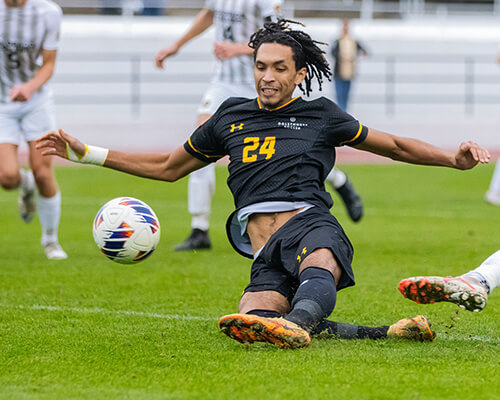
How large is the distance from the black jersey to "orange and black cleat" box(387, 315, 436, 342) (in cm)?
85

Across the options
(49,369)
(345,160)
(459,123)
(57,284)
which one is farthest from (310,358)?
(459,123)

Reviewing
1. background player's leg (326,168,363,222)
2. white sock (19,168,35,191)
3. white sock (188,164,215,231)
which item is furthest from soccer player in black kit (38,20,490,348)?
background player's leg (326,168,363,222)

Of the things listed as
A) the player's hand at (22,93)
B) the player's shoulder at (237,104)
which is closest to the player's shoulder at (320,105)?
the player's shoulder at (237,104)

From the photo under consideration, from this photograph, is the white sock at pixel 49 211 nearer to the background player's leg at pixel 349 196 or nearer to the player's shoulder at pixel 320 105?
the background player's leg at pixel 349 196

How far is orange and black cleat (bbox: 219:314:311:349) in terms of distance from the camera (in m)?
4.18

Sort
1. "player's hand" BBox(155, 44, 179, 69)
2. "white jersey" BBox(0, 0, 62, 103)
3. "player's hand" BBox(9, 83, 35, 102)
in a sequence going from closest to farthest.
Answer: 1. "player's hand" BBox(9, 83, 35, 102)
2. "white jersey" BBox(0, 0, 62, 103)
3. "player's hand" BBox(155, 44, 179, 69)

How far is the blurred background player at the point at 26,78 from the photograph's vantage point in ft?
25.6

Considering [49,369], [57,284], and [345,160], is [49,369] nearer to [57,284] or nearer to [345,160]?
[57,284]

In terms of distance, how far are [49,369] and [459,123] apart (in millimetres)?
20945

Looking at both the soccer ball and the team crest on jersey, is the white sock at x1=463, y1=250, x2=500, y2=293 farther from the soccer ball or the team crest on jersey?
the soccer ball

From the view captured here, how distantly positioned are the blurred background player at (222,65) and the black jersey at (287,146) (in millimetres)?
3213

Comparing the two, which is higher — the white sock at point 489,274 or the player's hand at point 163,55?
the player's hand at point 163,55

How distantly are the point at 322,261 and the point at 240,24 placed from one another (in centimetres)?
450

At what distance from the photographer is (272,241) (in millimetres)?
4930
